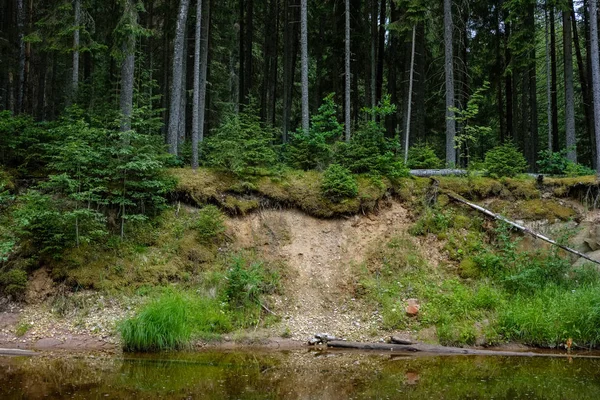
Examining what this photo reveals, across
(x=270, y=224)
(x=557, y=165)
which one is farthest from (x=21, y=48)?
(x=557, y=165)

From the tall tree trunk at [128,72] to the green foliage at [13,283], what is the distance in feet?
15.9

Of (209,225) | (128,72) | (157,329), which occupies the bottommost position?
(157,329)

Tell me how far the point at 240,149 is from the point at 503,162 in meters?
8.68

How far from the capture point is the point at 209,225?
41.2 ft

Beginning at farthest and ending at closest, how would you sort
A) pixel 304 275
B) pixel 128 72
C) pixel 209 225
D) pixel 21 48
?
pixel 21 48 → pixel 128 72 → pixel 209 225 → pixel 304 275

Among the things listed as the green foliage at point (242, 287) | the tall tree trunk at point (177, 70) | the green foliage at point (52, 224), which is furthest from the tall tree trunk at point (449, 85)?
the green foliage at point (52, 224)

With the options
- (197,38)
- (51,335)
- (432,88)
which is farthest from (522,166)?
(51,335)

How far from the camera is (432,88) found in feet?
82.5

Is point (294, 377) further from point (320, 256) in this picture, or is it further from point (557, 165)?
point (557, 165)

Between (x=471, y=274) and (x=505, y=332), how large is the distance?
7.10 ft

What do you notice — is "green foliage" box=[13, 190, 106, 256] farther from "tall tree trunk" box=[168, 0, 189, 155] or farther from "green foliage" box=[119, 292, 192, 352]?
"tall tree trunk" box=[168, 0, 189, 155]

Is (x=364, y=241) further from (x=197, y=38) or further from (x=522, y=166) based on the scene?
(x=197, y=38)

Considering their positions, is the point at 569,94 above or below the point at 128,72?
above

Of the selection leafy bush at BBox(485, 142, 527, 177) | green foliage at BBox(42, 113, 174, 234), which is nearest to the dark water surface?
green foliage at BBox(42, 113, 174, 234)
